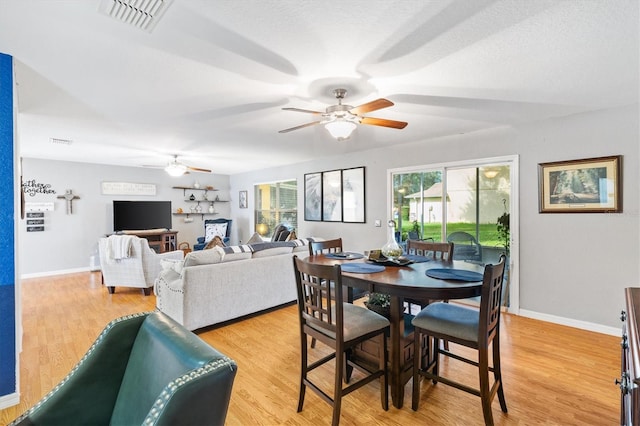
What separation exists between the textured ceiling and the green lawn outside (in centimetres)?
142

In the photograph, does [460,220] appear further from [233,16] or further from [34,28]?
[34,28]

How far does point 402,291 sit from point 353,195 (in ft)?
12.6

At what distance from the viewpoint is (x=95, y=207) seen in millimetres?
6672

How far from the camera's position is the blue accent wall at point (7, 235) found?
80.7 inches

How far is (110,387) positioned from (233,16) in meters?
1.85

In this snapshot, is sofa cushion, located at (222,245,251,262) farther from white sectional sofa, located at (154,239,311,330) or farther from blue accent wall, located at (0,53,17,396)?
blue accent wall, located at (0,53,17,396)

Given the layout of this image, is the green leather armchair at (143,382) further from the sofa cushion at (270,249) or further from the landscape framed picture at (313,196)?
the landscape framed picture at (313,196)

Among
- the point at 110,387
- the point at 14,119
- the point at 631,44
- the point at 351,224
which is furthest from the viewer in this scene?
the point at 351,224

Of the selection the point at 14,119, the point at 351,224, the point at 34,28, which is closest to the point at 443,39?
the point at 34,28

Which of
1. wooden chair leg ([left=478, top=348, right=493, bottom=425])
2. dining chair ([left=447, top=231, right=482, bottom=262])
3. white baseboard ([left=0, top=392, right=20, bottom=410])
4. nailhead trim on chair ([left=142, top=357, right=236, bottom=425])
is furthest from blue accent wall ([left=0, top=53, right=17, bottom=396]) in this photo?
dining chair ([left=447, top=231, right=482, bottom=262])

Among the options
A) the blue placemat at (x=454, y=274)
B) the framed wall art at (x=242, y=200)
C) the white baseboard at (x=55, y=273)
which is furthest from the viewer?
the framed wall art at (x=242, y=200)

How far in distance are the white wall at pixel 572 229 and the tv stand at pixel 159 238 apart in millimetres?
6148

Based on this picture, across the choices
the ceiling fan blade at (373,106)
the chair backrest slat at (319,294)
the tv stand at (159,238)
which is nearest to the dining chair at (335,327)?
the chair backrest slat at (319,294)

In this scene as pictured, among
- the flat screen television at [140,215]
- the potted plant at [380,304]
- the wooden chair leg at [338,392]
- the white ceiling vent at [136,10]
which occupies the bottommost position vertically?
the wooden chair leg at [338,392]
